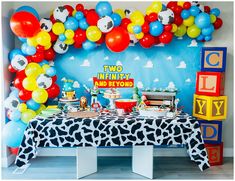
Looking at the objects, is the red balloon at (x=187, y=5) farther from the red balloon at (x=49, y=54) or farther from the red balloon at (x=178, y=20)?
the red balloon at (x=49, y=54)

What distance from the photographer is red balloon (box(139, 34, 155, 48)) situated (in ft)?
11.2

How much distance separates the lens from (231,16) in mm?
3697

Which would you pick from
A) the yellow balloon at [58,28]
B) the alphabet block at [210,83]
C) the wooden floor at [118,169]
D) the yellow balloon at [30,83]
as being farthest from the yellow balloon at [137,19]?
the wooden floor at [118,169]

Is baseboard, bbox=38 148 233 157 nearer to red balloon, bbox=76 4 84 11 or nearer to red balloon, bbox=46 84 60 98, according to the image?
red balloon, bbox=46 84 60 98

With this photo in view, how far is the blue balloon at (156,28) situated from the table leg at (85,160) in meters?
1.32

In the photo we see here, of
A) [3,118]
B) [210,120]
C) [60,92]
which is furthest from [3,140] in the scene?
[210,120]

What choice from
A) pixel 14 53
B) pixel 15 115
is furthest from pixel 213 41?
pixel 15 115

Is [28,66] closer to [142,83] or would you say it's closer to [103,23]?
[103,23]

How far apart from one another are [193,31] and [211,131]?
43.8 inches

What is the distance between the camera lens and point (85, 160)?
319 centimetres

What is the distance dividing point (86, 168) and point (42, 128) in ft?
2.14

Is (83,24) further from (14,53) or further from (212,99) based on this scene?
(212,99)

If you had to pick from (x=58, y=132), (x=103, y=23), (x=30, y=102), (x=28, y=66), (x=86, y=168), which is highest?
(x=103, y=23)

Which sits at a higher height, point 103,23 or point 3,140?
point 103,23
